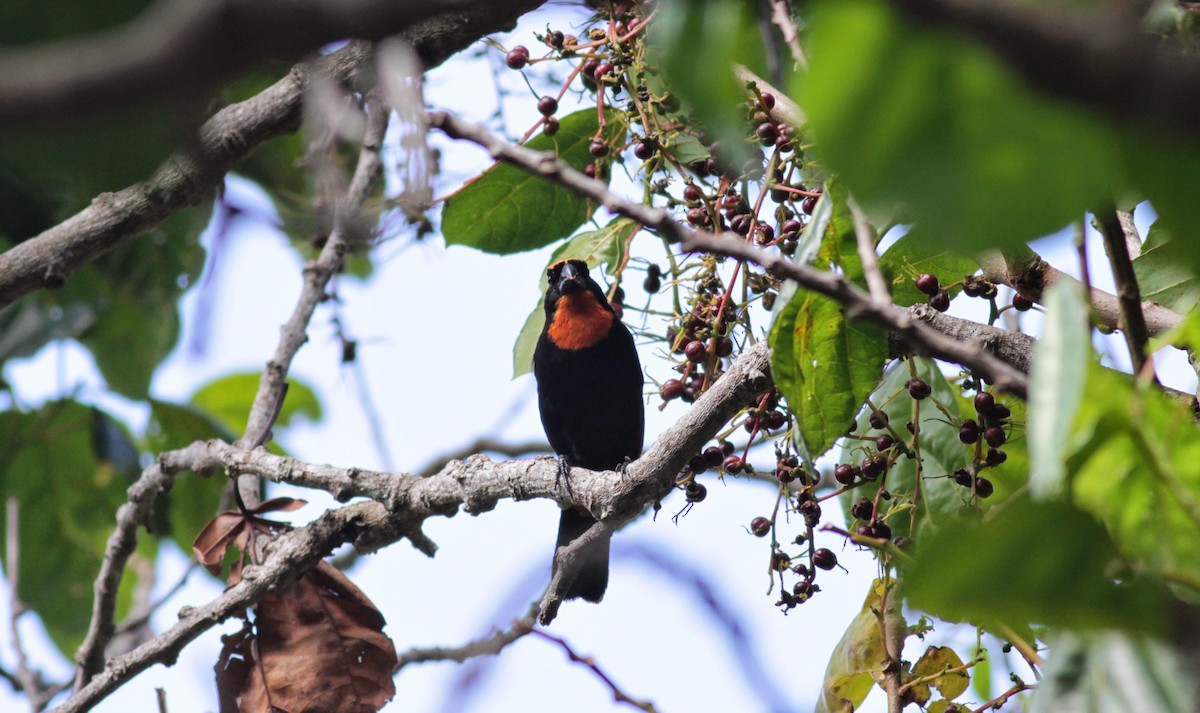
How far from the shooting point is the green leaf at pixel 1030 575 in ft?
2.83

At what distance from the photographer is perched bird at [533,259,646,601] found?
17.4 feet

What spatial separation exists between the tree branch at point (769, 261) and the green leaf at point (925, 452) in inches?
52.7

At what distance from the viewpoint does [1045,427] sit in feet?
2.82

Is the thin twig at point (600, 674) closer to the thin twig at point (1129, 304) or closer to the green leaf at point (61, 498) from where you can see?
the thin twig at point (1129, 304)

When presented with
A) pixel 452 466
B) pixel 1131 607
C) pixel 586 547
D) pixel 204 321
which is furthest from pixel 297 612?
pixel 1131 607

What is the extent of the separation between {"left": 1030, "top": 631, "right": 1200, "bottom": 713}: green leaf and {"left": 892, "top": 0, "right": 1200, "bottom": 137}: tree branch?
0.46 m

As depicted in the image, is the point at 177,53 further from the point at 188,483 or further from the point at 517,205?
the point at 188,483

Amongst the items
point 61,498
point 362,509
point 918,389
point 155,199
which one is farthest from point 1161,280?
point 61,498

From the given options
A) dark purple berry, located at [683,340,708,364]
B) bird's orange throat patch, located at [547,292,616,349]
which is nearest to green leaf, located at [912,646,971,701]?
dark purple berry, located at [683,340,708,364]

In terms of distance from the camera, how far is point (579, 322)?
5375mm

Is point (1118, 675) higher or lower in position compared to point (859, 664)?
higher

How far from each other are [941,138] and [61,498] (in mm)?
4933

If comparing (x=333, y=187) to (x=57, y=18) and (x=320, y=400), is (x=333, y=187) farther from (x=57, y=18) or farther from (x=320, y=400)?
(x=320, y=400)

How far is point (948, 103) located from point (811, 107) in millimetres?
98
